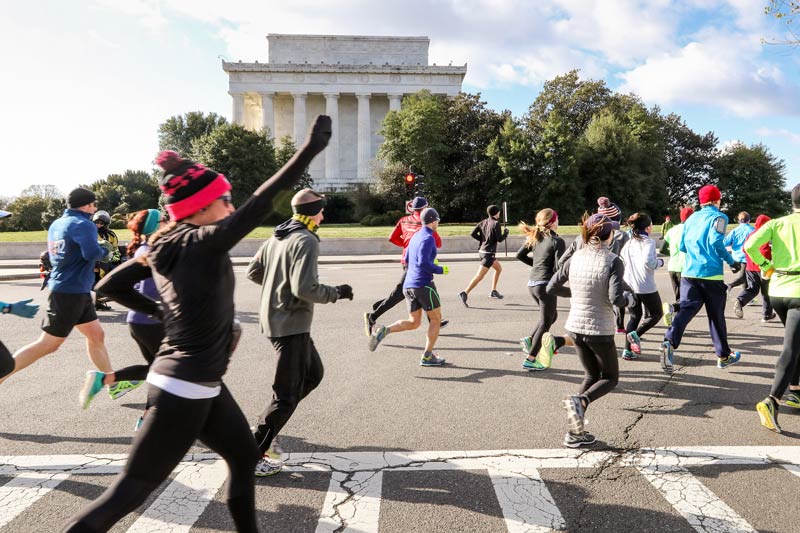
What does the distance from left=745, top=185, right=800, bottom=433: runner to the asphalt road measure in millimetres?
269

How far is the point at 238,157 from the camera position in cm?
5044

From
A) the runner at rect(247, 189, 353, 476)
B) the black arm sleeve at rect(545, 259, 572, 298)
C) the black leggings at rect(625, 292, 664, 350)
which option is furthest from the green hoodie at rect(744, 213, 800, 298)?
the runner at rect(247, 189, 353, 476)

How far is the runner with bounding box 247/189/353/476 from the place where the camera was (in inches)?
155

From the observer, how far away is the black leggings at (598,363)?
15.4ft

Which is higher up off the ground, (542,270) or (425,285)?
(542,270)

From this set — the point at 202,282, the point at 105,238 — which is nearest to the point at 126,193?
the point at 105,238

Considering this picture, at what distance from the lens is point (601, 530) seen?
10.5 ft

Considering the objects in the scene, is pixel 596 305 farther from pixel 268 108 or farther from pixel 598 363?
pixel 268 108

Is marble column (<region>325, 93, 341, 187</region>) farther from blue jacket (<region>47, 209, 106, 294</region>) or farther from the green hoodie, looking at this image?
the green hoodie

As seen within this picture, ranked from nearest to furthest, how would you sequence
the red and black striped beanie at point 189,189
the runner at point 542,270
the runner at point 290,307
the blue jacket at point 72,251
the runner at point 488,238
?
the red and black striped beanie at point 189,189 < the runner at point 290,307 < the blue jacket at point 72,251 < the runner at point 542,270 < the runner at point 488,238

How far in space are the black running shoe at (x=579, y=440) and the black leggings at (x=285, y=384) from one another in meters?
2.07

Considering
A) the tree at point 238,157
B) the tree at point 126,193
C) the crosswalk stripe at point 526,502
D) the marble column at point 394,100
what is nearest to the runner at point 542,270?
the crosswalk stripe at point 526,502

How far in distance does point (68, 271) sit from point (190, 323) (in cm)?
359

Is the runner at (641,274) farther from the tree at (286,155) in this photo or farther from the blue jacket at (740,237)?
the tree at (286,155)
